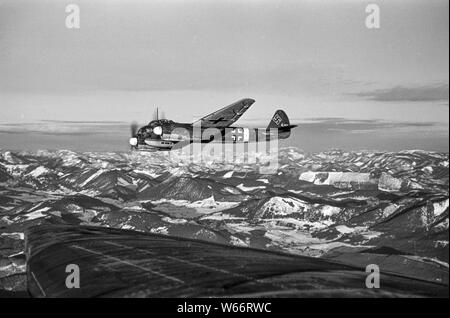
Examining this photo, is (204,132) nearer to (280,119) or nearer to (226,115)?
(226,115)

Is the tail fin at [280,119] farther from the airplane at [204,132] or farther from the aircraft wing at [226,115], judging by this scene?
the aircraft wing at [226,115]

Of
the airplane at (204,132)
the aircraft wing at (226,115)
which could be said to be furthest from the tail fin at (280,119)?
the aircraft wing at (226,115)

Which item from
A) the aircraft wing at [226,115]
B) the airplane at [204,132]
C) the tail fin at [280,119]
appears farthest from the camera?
the tail fin at [280,119]

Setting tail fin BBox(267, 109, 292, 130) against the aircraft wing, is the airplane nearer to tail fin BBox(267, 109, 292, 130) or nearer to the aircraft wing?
the aircraft wing

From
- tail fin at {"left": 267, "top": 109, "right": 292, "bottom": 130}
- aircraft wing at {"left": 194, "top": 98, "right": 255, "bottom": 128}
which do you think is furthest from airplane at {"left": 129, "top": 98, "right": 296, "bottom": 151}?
tail fin at {"left": 267, "top": 109, "right": 292, "bottom": 130}

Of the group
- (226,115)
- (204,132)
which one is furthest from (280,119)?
(204,132)

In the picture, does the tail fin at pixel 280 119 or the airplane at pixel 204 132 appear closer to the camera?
the airplane at pixel 204 132
